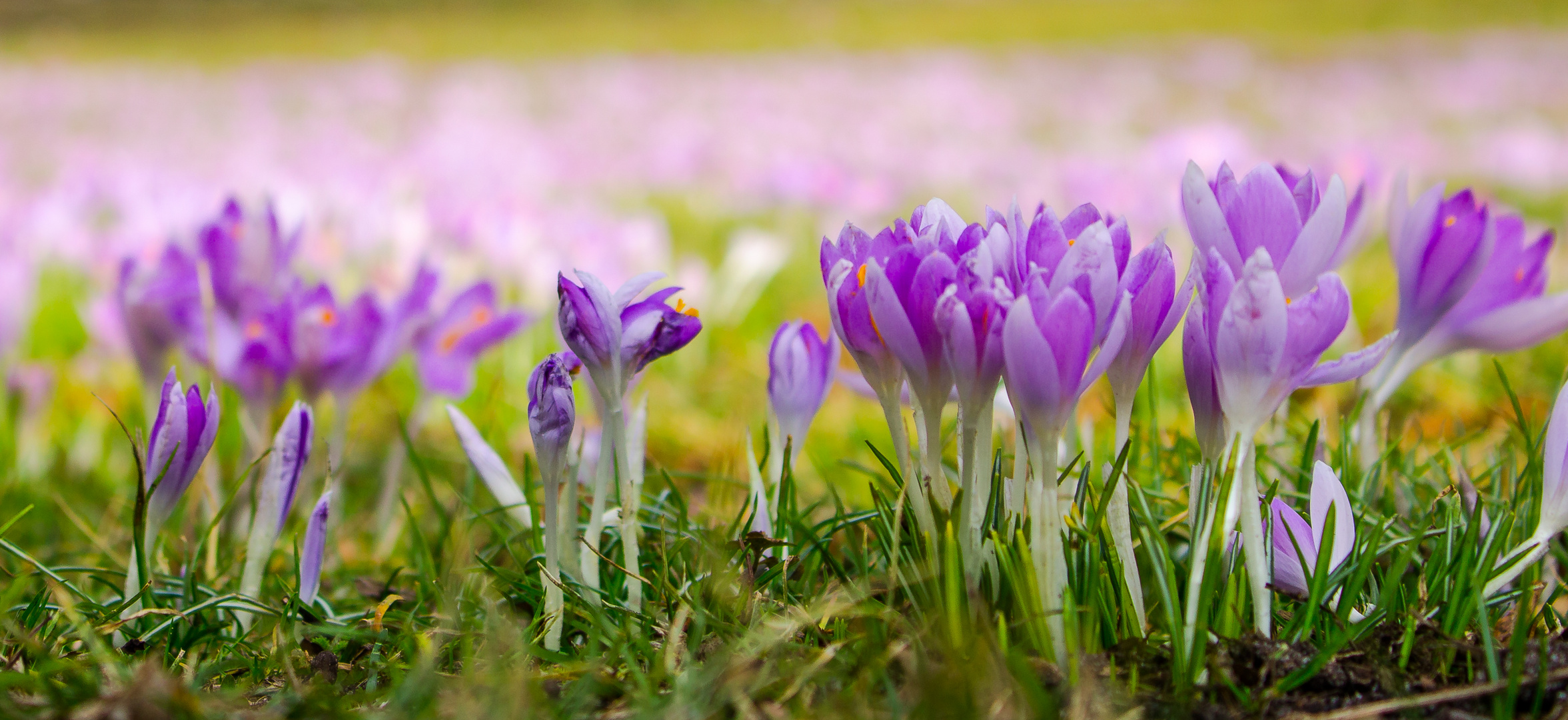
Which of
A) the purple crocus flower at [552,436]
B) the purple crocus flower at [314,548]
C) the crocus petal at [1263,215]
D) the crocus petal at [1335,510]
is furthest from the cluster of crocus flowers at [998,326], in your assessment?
the purple crocus flower at [314,548]

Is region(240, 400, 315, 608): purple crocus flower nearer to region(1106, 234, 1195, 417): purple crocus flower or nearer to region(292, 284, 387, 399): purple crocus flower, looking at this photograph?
region(292, 284, 387, 399): purple crocus flower

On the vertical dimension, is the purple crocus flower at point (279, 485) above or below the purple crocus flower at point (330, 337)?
below

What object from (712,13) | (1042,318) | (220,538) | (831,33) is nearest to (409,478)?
(220,538)

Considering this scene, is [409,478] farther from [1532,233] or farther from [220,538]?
[1532,233]

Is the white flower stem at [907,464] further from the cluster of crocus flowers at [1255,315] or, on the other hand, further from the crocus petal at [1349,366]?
the crocus petal at [1349,366]

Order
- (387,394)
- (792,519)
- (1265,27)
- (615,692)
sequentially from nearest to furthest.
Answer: (615,692) < (792,519) < (387,394) < (1265,27)

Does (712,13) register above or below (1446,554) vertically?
above
